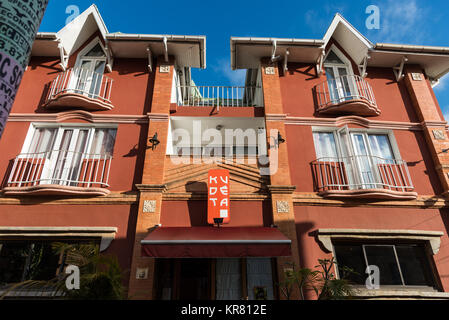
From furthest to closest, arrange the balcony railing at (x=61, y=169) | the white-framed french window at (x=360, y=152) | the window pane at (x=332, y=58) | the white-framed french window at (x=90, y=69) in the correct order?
the window pane at (x=332, y=58) < the white-framed french window at (x=90, y=69) < the white-framed french window at (x=360, y=152) < the balcony railing at (x=61, y=169)

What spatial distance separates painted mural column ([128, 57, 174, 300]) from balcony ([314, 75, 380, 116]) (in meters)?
5.69

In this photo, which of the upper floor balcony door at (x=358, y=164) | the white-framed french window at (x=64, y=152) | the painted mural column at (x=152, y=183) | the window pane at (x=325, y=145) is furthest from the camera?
the window pane at (x=325, y=145)

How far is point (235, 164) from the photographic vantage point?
8219 millimetres

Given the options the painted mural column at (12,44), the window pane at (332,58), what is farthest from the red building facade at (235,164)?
the painted mural column at (12,44)

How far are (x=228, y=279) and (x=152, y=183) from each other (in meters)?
3.59

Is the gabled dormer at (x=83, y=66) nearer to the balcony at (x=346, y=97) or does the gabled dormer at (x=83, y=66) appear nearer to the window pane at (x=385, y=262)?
the balcony at (x=346, y=97)

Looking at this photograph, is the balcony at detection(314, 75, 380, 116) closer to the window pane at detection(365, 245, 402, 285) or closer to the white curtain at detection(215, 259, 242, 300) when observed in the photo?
the window pane at detection(365, 245, 402, 285)

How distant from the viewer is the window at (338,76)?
977 cm

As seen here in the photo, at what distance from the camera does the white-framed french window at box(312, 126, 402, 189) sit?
8.22m

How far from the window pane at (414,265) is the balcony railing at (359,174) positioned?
1816 millimetres

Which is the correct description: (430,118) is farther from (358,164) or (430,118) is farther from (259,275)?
(259,275)

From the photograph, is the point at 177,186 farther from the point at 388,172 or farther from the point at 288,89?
the point at 388,172

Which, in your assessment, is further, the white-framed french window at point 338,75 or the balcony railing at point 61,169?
the white-framed french window at point 338,75

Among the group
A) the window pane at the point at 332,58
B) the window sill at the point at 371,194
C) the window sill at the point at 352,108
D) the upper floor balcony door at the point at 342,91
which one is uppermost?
the window pane at the point at 332,58
